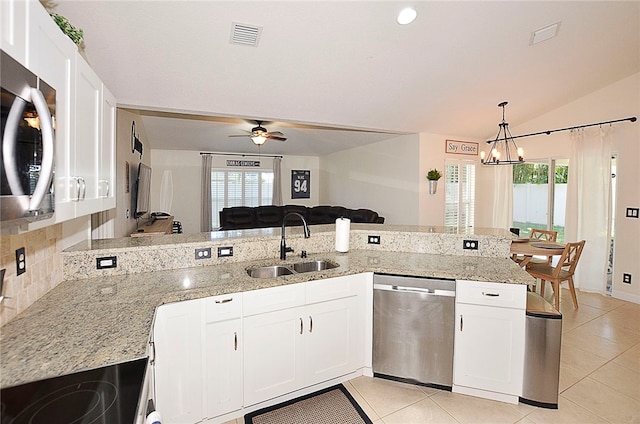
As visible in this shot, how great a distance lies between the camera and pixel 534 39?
128 inches

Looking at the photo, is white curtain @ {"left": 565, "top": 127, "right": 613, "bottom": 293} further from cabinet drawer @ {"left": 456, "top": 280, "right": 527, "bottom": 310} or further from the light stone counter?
cabinet drawer @ {"left": 456, "top": 280, "right": 527, "bottom": 310}

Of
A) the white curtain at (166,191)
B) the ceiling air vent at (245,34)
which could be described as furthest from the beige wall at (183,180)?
the ceiling air vent at (245,34)

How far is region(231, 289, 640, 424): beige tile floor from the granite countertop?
89cm

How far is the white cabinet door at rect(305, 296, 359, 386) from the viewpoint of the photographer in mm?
2248

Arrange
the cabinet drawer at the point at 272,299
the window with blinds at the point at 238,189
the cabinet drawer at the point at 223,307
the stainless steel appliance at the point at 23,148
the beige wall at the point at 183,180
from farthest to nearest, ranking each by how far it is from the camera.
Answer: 1. the window with blinds at the point at 238,189
2. the beige wall at the point at 183,180
3. the cabinet drawer at the point at 272,299
4. the cabinet drawer at the point at 223,307
5. the stainless steel appliance at the point at 23,148

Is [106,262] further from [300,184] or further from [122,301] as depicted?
[300,184]

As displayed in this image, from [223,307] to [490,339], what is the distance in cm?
186

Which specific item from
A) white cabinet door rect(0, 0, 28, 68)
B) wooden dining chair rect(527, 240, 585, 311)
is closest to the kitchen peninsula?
white cabinet door rect(0, 0, 28, 68)

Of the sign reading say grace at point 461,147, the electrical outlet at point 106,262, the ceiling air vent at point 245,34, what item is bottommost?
the electrical outlet at point 106,262

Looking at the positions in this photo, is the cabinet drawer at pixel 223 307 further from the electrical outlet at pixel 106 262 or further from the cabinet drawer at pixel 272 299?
the electrical outlet at pixel 106 262

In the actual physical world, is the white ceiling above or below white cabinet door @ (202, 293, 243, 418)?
above

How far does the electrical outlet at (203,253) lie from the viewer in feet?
7.84

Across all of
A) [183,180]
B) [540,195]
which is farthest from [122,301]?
[183,180]

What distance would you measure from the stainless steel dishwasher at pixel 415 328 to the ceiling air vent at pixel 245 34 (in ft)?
7.54
